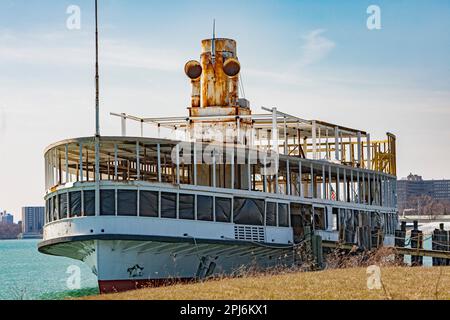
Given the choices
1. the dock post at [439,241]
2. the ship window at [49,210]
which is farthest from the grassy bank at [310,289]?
the dock post at [439,241]

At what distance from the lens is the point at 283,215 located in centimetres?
3325

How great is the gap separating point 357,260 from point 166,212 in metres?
8.82

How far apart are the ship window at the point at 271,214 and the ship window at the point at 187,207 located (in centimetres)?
412

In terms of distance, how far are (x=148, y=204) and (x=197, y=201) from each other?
1983 mm

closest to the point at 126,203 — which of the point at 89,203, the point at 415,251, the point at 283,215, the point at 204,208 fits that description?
the point at 89,203

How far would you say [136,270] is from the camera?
28.0m

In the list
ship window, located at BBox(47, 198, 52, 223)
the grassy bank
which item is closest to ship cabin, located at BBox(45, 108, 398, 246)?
ship window, located at BBox(47, 198, 52, 223)

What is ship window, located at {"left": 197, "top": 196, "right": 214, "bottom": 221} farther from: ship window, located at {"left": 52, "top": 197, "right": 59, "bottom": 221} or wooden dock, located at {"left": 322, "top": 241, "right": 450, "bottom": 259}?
wooden dock, located at {"left": 322, "top": 241, "right": 450, "bottom": 259}

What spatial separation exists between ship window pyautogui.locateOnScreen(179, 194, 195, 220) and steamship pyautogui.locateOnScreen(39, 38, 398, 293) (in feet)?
0.11

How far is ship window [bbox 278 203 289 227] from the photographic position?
108 ft

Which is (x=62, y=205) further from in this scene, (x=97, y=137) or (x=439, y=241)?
(x=439, y=241)
